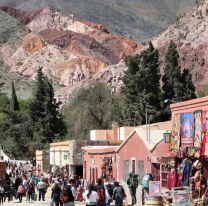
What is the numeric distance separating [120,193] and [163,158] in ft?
32.9

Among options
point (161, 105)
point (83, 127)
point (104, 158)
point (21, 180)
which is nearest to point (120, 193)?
point (21, 180)

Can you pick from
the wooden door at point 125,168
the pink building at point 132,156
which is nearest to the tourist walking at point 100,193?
the pink building at point 132,156

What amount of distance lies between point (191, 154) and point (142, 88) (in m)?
43.1

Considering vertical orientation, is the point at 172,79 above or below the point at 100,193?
above

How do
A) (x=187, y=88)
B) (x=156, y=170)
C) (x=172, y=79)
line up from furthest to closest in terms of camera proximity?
(x=172, y=79) → (x=187, y=88) → (x=156, y=170)

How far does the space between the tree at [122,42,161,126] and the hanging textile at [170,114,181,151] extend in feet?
124

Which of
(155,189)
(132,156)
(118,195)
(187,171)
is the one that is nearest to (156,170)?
(132,156)

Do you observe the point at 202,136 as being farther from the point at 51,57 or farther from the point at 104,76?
the point at 51,57

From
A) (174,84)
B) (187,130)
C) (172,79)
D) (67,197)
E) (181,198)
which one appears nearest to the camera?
(181,198)

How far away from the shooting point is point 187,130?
1093 inches

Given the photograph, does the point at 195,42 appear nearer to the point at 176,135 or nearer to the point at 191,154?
the point at 176,135

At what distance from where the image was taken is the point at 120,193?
83.2 feet

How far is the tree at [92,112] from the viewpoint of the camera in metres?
76.0

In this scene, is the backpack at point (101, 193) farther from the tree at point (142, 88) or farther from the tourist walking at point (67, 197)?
the tree at point (142, 88)
